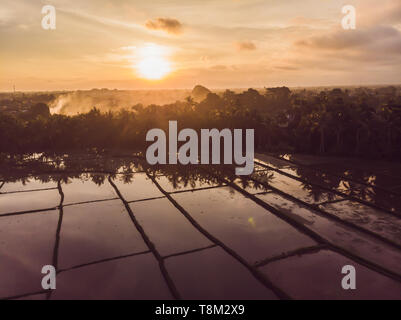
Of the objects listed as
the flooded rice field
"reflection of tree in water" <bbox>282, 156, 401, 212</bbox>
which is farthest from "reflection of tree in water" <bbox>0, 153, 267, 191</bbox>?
"reflection of tree in water" <bbox>282, 156, 401, 212</bbox>

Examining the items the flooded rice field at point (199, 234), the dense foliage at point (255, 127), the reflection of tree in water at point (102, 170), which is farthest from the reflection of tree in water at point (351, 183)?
the dense foliage at point (255, 127)

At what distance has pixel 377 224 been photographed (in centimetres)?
872

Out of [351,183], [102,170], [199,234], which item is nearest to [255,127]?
[351,183]

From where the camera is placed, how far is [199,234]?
8227 mm

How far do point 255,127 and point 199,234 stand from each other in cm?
1432

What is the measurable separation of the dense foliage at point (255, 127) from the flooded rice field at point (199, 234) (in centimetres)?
424

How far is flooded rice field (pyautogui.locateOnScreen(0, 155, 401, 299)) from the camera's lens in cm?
589

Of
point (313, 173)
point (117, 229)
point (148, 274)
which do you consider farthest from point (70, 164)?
point (313, 173)

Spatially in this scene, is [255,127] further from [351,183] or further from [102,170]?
[102,170]

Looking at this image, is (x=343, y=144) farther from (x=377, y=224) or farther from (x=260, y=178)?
(x=377, y=224)

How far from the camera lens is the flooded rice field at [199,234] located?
5.89 m

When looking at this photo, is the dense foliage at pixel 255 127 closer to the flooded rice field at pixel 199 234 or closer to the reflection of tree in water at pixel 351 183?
the reflection of tree in water at pixel 351 183

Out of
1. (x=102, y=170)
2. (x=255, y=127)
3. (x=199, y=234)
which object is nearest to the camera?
(x=199, y=234)
